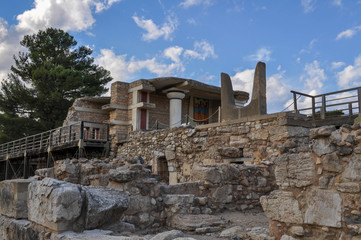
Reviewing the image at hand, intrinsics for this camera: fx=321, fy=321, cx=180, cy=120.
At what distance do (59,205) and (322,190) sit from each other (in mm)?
2510

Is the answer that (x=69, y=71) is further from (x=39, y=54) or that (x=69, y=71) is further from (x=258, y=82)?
(x=258, y=82)

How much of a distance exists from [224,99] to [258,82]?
1.36 metres

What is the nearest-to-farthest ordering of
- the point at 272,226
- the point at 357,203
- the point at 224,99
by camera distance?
1. the point at 357,203
2. the point at 272,226
3. the point at 224,99

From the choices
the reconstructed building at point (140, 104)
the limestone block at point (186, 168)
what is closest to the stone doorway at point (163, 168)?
the limestone block at point (186, 168)

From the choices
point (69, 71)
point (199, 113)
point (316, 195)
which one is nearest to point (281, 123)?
point (316, 195)

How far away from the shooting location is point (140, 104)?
56.5ft

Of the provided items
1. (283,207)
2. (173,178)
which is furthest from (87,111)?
(283,207)

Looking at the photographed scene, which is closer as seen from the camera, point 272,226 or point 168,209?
point 272,226

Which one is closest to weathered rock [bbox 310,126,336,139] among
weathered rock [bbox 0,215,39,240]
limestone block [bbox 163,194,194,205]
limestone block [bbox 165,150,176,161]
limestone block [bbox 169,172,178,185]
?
limestone block [bbox 163,194,194,205]

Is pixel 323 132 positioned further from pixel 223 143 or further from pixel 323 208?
pixel 223 143

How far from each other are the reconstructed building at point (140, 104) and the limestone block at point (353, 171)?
44.6ft

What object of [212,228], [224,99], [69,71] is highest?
[69,71]

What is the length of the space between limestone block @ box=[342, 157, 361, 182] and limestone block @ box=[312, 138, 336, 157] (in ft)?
0.66

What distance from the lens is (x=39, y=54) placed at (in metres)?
27.0
